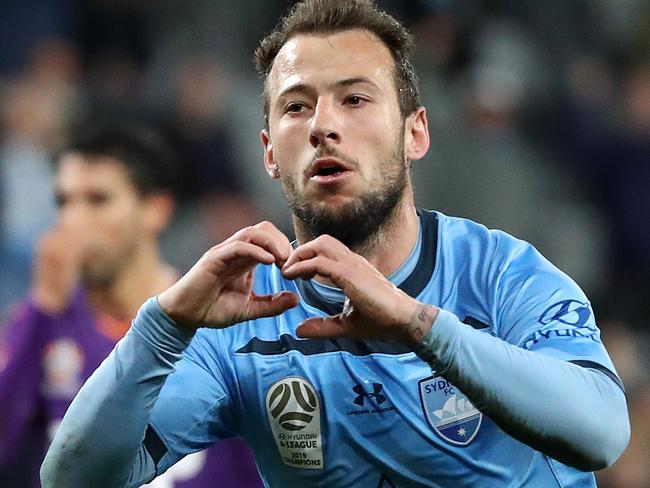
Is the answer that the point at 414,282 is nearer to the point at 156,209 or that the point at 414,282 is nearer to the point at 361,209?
the point at 361,209

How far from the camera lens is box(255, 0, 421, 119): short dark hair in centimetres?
341

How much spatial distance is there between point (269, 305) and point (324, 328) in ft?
0.59

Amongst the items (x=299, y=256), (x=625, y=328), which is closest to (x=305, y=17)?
(x=299, y=256)

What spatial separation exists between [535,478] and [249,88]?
5.99m

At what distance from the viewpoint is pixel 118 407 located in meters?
2.92

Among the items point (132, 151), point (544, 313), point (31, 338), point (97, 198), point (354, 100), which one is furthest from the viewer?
point (132, 151)

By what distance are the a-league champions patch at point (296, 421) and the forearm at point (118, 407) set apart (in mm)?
347

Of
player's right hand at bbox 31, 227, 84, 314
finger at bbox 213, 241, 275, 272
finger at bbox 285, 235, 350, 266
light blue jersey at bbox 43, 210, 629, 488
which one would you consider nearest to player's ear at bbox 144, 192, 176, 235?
player's right hand at bbox 31, 227, 84, 314

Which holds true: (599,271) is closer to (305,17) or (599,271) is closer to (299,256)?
(305,17)

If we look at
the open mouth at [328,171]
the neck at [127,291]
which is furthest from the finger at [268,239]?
the neck at [127,291]

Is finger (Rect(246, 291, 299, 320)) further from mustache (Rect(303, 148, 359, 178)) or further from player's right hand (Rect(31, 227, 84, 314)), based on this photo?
player's right hand (Rect(31, 227, 84, 314))

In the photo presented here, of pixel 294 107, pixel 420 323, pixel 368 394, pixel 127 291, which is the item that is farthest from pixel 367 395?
pixel 127 291

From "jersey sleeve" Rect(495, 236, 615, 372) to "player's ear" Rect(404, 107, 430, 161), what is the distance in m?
0.42

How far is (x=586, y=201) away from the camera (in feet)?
28.8
